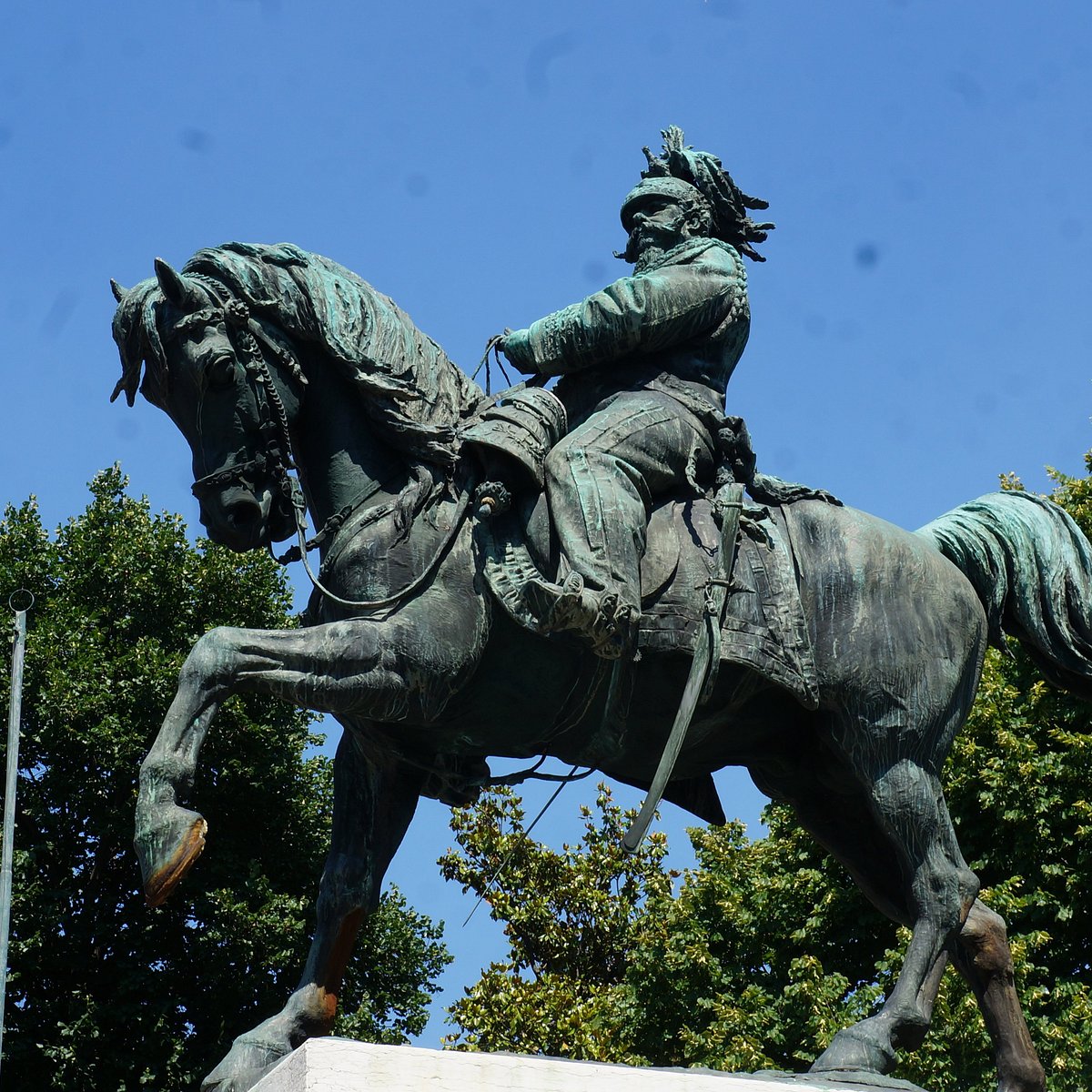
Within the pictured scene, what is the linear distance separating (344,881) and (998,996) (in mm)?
2726

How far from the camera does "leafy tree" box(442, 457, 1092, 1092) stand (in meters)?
17.2

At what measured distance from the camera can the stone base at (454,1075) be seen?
567 cm

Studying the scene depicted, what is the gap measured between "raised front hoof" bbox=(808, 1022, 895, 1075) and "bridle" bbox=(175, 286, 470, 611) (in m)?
2.45

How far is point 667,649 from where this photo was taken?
24.1 feet

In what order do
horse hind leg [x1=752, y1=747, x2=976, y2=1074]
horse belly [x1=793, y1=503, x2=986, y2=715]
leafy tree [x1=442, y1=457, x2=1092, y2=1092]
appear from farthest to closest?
1. leafy tree [x1=442, y1=457, x2=1092, y2=1092]
2. horse belly [x1=793, y1=503, x2=986, y2=715]
3. horse hind leg [x1=752, y1=747, x2=976, y2=1074]

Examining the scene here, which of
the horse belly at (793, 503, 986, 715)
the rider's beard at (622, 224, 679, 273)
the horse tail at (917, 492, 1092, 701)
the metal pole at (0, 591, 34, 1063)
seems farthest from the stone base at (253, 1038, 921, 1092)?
the metal pole at (0, 591, 34, 1063)

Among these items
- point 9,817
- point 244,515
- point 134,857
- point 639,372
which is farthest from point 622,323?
point 134,857

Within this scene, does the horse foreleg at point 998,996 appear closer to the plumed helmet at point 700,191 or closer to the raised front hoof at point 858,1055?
the raised front hoof at point 858,1055

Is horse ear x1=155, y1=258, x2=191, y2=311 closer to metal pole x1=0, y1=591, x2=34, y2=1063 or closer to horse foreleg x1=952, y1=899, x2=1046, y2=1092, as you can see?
horse foreleg x1=952, y1=899, x2=1046, y2=1092

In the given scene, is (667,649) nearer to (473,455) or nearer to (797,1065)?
(473,455)

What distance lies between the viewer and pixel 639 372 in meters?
8.01

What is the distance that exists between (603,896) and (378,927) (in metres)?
3.10

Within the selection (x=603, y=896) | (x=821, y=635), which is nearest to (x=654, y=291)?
(x=821, y=635)

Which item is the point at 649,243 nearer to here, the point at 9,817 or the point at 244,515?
the point at 244,515
